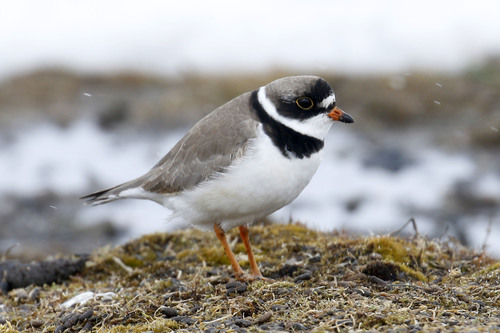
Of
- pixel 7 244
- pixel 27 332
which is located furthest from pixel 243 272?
pixel 7 244

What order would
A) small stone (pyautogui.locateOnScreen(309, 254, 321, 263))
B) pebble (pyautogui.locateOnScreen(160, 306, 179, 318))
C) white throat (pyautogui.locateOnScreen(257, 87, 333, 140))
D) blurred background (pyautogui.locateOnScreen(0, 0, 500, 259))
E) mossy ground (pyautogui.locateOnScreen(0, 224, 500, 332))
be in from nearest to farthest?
mossy ground (pyautogui.locateOnScreen(0, 224, 500, 332)) → pebble (pyautogui.locateOnScreen(160, 306, 179, 318)) → white throat (pyautogui.locateOnScreen(257, 87, 333, 140)) → small stone (pyautogui.locateOnScreen(309, 254, 321, 263)) → blurred background (pyautogui.locateOnScreen(0, 0, 500, 259))

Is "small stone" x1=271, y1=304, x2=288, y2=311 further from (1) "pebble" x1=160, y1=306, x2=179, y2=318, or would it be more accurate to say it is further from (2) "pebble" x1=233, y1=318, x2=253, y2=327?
(1) "pebble" x1=160, y1=306, x2=179, y2=318

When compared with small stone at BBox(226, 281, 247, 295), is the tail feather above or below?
above

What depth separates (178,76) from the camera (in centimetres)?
1524

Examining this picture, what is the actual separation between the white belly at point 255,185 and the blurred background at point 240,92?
3.48 m

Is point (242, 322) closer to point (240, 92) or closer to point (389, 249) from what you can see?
point (389, 249)

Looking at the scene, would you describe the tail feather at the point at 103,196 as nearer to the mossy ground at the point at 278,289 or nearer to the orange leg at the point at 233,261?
the mossy ground at the point at 278,289

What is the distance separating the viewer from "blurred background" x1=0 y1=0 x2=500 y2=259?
37.1 ft

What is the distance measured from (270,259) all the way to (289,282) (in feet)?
3.64

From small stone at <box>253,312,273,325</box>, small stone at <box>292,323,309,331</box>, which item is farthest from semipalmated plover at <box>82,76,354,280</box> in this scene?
small stone at <box>292,323,309,331</box>

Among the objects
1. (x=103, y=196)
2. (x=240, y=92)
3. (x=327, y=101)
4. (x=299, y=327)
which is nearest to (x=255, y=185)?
(x=327, y=101)

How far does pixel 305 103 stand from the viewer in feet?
19.9

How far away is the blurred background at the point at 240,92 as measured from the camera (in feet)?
37.1

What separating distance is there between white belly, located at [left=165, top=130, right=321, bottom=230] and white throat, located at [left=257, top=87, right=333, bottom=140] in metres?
0.20
